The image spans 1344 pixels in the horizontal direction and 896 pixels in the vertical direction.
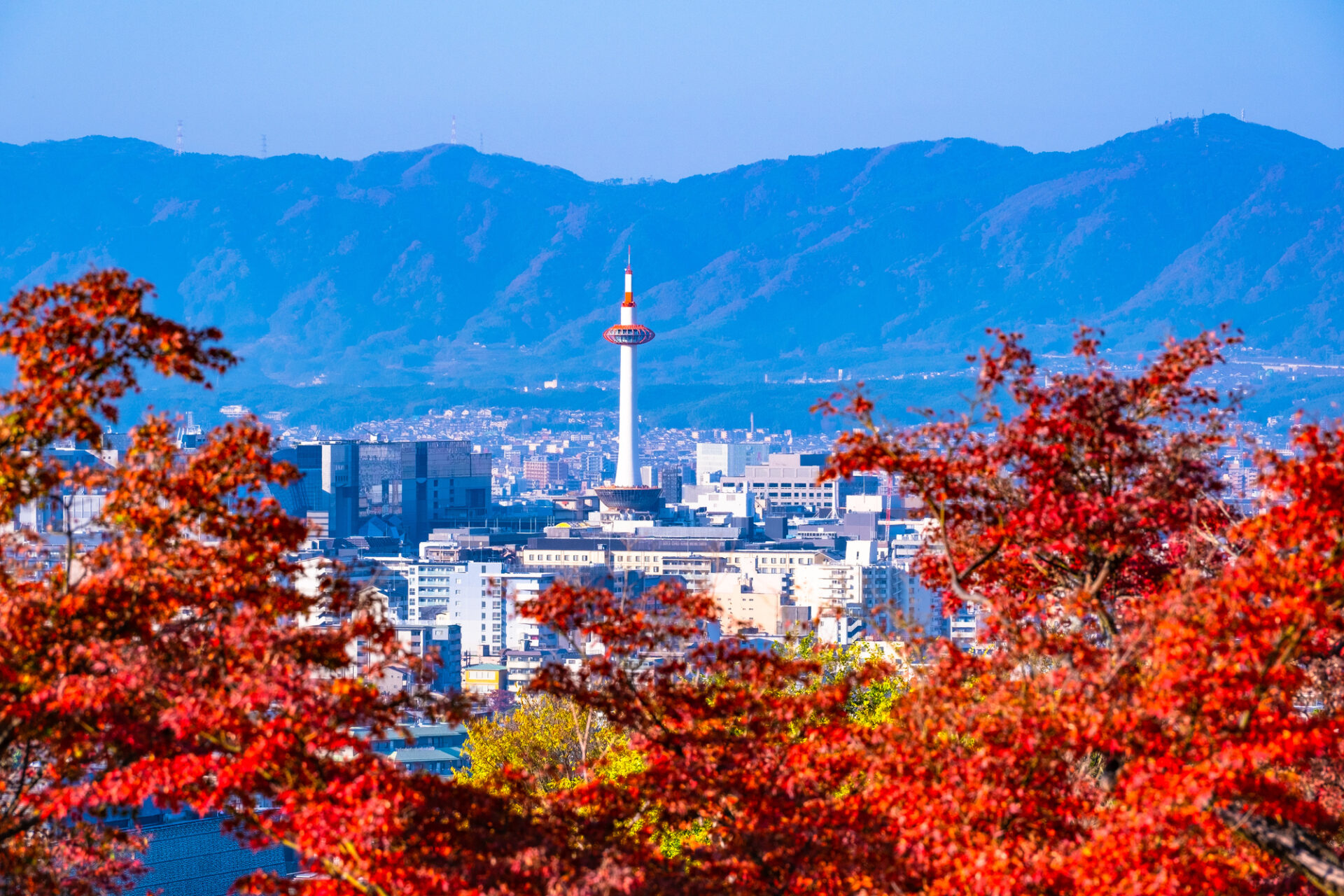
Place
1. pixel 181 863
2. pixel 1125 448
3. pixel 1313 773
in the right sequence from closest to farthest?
pixel 1125 448
pixel 1313 773
pixel 181 863

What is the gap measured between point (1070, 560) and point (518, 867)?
13.0 feet

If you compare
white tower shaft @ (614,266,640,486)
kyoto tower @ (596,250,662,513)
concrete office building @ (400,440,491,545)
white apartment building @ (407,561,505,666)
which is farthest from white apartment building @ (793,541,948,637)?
concrete office building @ (400,440,491,545)

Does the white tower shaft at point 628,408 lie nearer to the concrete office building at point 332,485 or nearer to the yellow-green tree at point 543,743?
the concrete office building at point 332,485

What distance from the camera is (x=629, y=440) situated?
6570 inches

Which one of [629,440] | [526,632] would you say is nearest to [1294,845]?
[526,632]

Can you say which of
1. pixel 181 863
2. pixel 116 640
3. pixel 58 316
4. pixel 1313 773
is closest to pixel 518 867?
pixel 116 640

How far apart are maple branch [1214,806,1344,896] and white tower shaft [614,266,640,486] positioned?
13780 centimetres

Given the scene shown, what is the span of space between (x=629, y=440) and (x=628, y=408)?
849 cm

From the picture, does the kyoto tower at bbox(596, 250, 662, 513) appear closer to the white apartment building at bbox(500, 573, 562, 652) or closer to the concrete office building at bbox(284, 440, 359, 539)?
the concrete office building at bbox(284, 440, 359, 539)

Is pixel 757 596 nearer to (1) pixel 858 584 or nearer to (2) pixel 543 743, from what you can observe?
(1) pixel 858 584

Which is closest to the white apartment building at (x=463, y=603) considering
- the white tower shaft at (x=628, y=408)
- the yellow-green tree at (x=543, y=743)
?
the white tower shaft at (x=628, y=408)

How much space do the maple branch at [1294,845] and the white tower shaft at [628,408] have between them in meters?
138

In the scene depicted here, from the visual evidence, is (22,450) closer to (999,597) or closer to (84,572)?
(84,572)

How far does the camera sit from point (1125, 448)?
10484 mm
